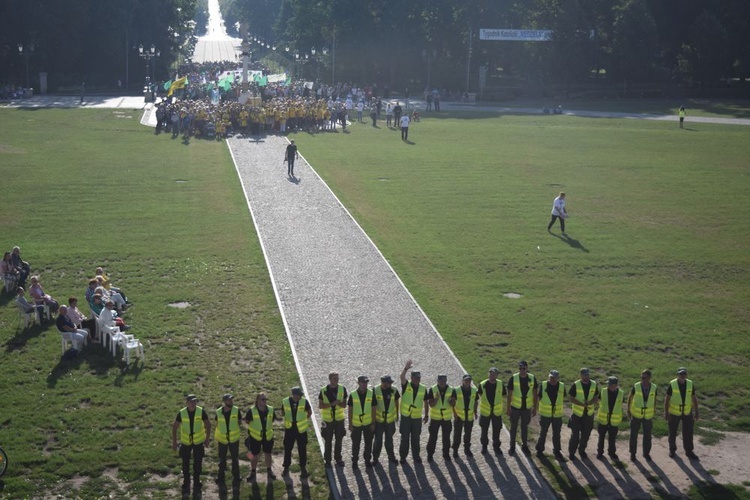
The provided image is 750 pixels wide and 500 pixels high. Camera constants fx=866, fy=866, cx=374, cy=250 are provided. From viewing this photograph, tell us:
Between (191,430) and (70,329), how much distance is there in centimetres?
568

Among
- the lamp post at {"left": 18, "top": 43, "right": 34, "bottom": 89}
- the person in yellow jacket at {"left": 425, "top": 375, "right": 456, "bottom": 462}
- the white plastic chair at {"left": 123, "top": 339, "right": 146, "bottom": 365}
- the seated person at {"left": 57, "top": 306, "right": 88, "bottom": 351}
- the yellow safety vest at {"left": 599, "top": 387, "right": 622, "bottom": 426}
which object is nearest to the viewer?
the person in yellow jacket at {"left": 425, "top": 375, "right": 456, "bottom": 462}

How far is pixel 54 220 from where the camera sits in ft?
89.0

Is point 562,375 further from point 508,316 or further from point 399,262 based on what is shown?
point 399,262

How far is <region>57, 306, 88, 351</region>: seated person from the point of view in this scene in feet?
55.1

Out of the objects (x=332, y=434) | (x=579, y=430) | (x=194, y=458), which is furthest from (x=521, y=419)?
(x=194, y=458)

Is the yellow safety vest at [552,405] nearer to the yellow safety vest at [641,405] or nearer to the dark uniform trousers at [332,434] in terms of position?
the yellow safety vest at [641,405]

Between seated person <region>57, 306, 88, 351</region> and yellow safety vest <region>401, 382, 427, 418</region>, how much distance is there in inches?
282

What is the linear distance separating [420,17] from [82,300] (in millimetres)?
67601

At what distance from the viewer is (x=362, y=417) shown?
13016 millimetres

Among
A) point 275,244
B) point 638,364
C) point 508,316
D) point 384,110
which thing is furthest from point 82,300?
point 384,110

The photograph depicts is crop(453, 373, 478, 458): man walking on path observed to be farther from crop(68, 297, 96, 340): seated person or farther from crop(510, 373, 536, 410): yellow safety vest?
crop(68, 297, 96, 340): seated person

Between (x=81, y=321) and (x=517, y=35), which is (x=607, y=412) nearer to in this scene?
(x=81, y=321)

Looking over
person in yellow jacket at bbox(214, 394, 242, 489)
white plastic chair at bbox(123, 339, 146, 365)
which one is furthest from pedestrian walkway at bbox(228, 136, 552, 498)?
white plastic chair at bbox(123, 339, 146, 365)

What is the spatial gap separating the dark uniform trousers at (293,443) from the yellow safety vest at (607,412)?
4640 mm
